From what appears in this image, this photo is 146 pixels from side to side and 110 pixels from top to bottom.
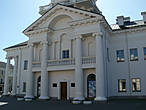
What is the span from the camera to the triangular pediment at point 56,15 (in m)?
21.3

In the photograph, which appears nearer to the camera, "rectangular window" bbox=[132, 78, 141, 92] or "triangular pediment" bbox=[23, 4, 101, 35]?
"triangular pediment" bbox=[23, 4, 101, 35]

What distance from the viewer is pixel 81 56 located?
805 inches

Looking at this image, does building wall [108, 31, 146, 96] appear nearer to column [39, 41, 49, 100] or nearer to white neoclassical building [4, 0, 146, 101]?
white neoclassical building [4, 0, 146, 101]

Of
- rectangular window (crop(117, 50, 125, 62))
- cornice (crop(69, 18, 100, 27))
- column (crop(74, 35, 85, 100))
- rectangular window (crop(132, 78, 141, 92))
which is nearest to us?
column (crop(74, 35, 85, 100))

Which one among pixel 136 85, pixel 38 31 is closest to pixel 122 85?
pixel 136 85

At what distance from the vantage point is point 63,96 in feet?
73.2

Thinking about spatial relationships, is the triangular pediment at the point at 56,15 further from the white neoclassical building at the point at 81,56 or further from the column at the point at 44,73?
the column at the point at 44,73

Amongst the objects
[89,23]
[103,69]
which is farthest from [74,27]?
[103,69]

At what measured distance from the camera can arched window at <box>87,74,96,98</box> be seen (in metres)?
20.4

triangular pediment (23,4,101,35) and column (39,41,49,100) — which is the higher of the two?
triangular pediment (23,4,101,35)

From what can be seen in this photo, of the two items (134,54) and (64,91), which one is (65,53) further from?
(134,54)

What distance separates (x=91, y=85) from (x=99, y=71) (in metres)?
2.81

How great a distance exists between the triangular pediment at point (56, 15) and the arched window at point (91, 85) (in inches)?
290

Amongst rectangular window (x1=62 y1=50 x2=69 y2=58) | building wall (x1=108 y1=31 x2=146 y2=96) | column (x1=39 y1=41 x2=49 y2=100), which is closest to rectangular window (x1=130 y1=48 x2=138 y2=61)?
building wall (x1=108 y1=31 x2=146 y2=96)
